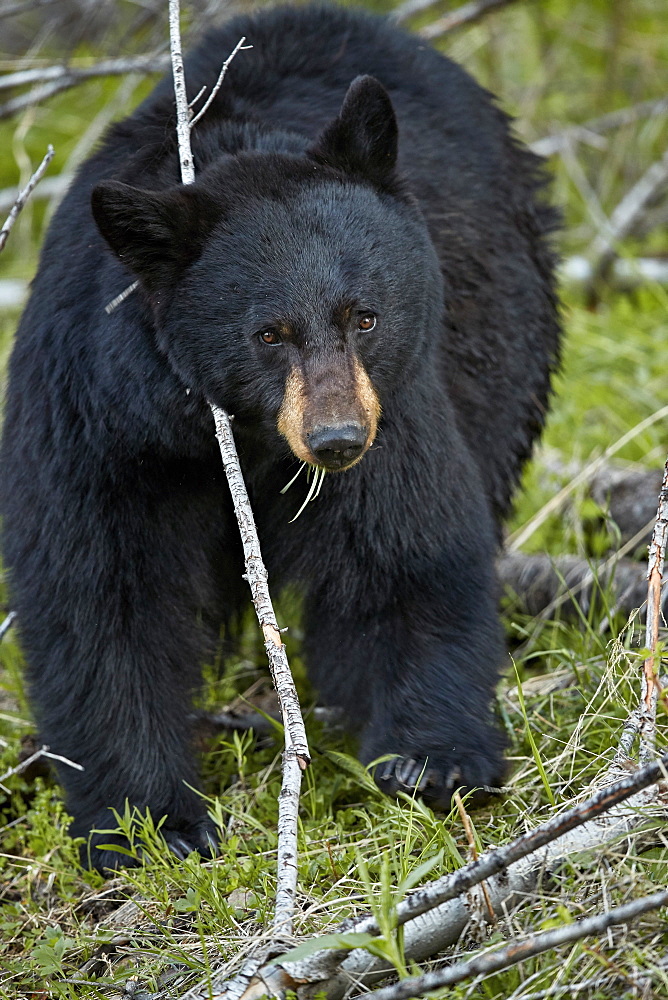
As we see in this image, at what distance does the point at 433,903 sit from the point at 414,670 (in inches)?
44.0

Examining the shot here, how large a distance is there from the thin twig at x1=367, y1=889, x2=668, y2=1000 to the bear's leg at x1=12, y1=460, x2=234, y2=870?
1.17m

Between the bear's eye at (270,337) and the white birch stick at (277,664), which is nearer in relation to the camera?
the white birch stick at (277,664)

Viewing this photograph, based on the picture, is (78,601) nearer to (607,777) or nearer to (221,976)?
(221,976)

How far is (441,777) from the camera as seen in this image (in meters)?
2.90

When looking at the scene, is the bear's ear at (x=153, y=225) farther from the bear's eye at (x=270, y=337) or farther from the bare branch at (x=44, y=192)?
the bare branch at (x=44, y=192)

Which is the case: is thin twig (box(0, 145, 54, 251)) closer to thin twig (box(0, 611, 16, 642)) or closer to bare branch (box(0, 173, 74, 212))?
thin twig (box(0, 611, 16, 642))

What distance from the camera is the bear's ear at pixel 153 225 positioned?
8.41 ft

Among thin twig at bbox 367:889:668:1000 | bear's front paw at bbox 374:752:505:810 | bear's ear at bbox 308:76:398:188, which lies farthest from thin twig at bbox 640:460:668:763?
bear's ear at bbox 308:76:398:188

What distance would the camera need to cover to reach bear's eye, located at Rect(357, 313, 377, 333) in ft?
8.82

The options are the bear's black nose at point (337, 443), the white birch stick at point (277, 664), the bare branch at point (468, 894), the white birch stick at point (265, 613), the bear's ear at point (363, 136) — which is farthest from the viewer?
the bear's ear at point (363, 136)

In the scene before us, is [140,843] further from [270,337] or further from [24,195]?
[24,195]

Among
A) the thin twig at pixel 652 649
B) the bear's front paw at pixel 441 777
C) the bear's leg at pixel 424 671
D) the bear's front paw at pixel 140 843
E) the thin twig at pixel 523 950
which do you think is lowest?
the bear's front paw at pixel 140 843

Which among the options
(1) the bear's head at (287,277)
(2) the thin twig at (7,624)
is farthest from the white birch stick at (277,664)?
(2) the thin twig at (7,624)

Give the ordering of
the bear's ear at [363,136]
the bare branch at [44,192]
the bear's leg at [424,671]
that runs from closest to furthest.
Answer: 1. the bear's ear at [363,136]
2. the bear's leg at [424,671]
3. the bare branch at [44,192]
